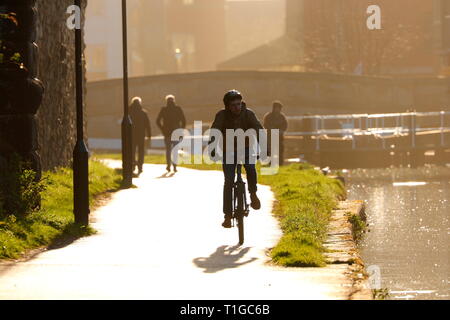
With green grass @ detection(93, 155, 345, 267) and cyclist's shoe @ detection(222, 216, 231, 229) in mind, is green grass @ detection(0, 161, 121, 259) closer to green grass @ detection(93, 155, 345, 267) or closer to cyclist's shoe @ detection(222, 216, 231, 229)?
cyclist's shoe @ detection(222, 216, 231, 229)

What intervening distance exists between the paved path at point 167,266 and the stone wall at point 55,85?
275 centimetres

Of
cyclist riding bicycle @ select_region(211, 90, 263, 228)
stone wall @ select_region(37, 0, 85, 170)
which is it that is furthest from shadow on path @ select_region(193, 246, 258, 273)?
stone wall @ select_region(37, 0, 85, 170)

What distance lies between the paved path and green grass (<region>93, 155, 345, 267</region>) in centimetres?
22

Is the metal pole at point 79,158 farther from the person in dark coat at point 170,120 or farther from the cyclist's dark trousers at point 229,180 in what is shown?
the person in dark coat at point 170,120

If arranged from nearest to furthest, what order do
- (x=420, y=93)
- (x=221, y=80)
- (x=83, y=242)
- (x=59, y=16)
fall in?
(x=83, y=242) → (x=59, y=16) → (x=221, y=80) → (x=420, y=93)

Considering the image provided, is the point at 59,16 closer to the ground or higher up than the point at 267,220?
higher up

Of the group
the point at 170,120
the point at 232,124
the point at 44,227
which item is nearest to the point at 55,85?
the point at 170,120

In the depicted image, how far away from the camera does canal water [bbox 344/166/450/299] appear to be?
1387cm

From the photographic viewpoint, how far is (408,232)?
2022cm

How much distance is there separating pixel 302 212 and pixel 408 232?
3.49 m
